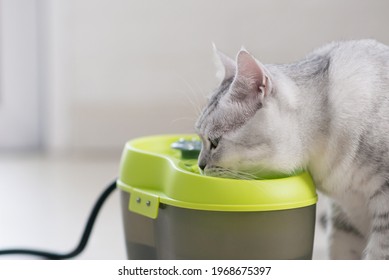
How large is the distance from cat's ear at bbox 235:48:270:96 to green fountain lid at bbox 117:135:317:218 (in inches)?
5.9

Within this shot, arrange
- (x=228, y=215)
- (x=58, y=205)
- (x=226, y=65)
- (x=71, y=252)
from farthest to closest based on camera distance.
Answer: (x=58, y=205) → (x=71, y=252) → (x=226, y=65) → (x=228, y=215)

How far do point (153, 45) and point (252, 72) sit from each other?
1.31 meters

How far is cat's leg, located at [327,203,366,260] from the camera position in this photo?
114cm

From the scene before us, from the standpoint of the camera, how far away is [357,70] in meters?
1.02

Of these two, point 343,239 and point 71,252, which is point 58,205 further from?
point 343,239

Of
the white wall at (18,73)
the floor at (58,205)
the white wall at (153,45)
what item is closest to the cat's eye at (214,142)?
the floor at (58,205)

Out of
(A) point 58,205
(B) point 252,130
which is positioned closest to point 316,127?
(B) point 252,130

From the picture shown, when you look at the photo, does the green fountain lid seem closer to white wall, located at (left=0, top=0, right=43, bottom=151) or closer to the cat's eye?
the cat's eye

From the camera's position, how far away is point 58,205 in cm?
165

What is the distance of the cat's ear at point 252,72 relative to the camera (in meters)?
0.92

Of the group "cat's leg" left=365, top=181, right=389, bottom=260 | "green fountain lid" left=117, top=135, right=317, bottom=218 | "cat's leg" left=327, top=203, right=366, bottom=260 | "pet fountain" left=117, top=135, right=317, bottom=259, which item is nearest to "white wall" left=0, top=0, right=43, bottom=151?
"green fountain lid" left=117, top=135, right=317, bottom=218

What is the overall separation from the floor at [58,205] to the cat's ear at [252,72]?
448 millimetres

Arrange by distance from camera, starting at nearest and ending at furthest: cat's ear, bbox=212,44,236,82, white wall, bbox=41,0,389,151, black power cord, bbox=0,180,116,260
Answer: cat's ear, bbox=212,44,236,82
black power cord, bbox=0,180,116,260
white wall, bbox=41,0,389,151

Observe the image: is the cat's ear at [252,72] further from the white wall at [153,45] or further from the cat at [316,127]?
the white wall at [153,45]
